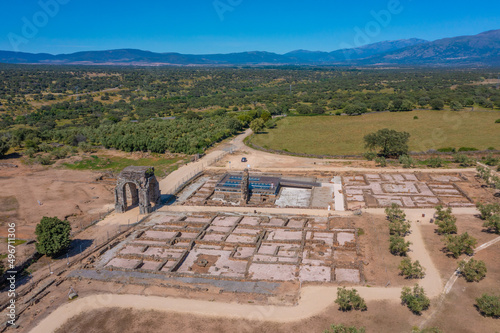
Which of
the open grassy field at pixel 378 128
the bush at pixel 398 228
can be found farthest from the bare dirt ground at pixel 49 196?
the open grassy field at pixel 378 128

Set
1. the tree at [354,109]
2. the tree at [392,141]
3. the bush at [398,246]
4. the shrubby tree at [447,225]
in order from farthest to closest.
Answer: the tree at [354,109], the tree at [392,141], the shrubby tree at [447,225], the bush at [398,246]

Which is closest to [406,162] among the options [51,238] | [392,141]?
[392,141]

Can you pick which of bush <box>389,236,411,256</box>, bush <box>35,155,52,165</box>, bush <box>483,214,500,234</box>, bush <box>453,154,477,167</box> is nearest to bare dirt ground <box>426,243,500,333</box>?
bush <box>389,236,411,256</box>

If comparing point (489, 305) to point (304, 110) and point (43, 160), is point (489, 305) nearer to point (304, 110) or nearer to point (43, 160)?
point (43, 160)

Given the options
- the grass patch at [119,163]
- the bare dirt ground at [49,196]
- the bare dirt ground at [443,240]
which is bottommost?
the grass patch at [119,163]

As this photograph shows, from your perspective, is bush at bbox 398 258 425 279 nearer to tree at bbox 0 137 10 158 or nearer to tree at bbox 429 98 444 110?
tree at bbox 0 137 10 158

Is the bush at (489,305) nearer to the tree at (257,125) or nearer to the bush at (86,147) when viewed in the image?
the tree at (257,125)
